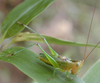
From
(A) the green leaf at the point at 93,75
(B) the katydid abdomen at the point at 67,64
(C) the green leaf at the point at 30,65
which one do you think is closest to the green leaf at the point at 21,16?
(C) the green leaf at the point at 30,65

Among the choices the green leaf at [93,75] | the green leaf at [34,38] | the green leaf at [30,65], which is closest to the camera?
the green leaf at [30,65]

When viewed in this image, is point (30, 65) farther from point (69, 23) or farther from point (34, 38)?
point (69, 23)

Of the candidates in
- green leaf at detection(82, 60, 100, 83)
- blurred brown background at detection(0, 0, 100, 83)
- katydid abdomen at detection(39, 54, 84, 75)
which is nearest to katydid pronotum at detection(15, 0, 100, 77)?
katydid abdomen at detection(39, 54, 84, 75)

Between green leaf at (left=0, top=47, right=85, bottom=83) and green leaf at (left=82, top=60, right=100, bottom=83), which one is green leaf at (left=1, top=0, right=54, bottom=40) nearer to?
green leaf at (left=0, top=47, right=85, bottom=83)

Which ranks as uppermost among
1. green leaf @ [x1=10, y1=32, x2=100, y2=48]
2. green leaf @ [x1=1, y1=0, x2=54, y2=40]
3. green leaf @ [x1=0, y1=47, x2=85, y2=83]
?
green leaf @ [x1=1, y1=0, x2=54, y2=40]

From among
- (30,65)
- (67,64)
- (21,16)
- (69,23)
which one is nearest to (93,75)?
(67,64)

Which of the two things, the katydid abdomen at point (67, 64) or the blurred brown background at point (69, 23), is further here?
the blurred brown background at point (69, 23)

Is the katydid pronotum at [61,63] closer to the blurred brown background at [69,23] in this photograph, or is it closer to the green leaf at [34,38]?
the green leaf at [34,38]

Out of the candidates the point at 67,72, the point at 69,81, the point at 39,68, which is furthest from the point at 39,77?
the point at 67,72
